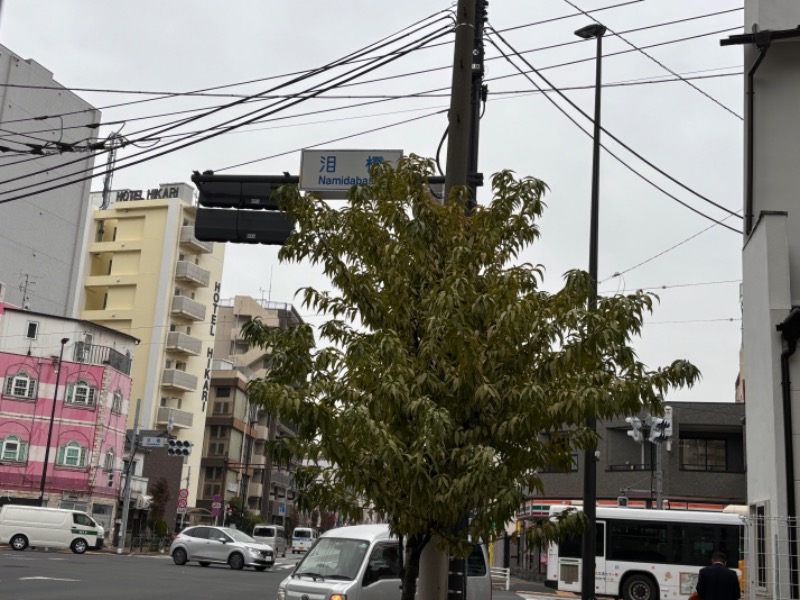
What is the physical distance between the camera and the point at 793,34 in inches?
587

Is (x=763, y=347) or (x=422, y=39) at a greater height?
(x=422, y=39)

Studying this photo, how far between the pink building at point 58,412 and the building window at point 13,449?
5 centimetres

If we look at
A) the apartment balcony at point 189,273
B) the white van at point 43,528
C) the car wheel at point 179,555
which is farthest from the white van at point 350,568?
the apartment balcony at point 189,273

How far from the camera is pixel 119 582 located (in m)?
26.1

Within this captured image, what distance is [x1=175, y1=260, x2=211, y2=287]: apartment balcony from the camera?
79.1m

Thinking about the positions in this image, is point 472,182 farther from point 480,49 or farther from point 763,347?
point 763,347

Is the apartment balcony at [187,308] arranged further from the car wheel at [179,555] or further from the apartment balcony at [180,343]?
the car wheel at [179,555]

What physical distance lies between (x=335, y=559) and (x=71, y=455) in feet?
145

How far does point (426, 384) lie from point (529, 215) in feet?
8.05

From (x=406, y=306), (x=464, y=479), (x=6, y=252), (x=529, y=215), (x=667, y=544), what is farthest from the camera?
(x=6, y=252)

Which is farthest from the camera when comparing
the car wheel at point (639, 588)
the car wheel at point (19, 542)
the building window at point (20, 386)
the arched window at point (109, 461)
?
the arched window at point (109, 461)

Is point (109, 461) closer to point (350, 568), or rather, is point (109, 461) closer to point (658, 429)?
point (658, 429)

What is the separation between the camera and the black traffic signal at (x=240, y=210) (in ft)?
45.7

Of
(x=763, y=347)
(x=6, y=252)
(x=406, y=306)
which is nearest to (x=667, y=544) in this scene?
(x=763, y=347)
